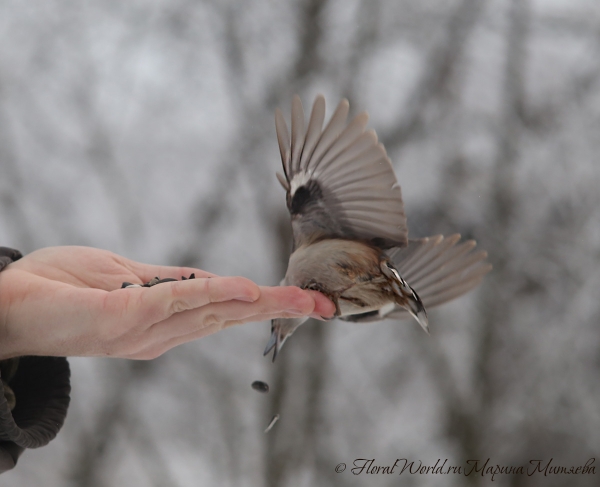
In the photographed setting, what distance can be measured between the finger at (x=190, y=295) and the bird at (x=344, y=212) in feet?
1.04

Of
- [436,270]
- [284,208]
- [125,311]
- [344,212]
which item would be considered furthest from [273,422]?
[125,311]

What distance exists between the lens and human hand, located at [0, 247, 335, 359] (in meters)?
0.92

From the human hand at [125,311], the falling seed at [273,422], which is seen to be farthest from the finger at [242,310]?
the falling seed at [273,422]

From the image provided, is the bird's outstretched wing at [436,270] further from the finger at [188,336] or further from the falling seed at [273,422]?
the falling seed at [273,422]

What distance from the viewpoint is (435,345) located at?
86.0 inches

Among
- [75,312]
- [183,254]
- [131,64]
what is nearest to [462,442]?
[183,254]

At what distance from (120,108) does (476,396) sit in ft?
6.51

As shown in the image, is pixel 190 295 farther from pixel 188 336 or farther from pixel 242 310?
pixel 188 336

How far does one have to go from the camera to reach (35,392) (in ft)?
4.01

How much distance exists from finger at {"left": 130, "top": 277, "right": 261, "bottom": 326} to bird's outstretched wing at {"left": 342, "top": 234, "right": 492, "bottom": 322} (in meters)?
0.63

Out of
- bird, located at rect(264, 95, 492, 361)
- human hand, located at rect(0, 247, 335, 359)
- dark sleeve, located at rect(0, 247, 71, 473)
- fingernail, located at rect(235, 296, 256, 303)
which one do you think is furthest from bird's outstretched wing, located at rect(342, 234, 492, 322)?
dark sleeve, located at rect(0, 247, 71, 473)

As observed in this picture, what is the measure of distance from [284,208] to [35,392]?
47.8 inches

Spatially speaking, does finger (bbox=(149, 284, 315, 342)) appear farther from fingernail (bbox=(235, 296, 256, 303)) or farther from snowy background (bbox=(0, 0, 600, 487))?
snowy background (bbox=(0, 0, 600, 487))

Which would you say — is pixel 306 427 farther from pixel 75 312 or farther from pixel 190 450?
pixel 75 312
